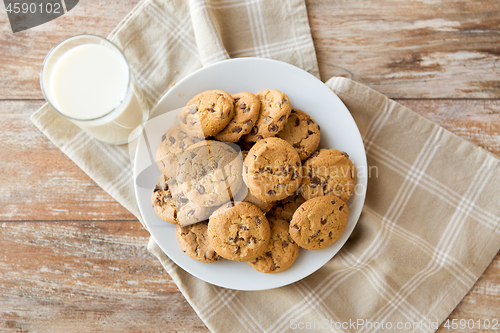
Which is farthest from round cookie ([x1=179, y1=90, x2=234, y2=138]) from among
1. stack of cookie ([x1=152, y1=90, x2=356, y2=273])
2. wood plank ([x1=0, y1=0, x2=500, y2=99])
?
wood plank ([x1=0, y1=0, x2=500, y2=99])

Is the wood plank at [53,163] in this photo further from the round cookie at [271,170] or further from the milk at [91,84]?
the round cookie at [271,170]

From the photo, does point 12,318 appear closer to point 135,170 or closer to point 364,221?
point 135,170

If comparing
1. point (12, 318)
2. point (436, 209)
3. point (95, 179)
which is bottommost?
point (12, 318)

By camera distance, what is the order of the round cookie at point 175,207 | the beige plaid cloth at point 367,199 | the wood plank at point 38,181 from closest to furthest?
the round cookie at point 175,207 → the beige plaid cloth at point 367,199 → the wood plank at point 38,181

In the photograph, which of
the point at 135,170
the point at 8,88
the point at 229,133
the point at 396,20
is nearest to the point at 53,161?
the point at 8,88

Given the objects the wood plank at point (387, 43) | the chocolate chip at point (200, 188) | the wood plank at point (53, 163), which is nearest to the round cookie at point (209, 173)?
the chocolate chip at point (200, 188)

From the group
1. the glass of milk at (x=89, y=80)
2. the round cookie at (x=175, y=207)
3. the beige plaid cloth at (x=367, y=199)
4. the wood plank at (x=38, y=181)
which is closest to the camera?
the glass of milk at (x=89, y=80)

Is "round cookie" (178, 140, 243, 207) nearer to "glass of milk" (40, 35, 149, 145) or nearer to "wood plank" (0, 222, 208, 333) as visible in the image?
Result: "glass of milk" (40, 35, 149, 145)
